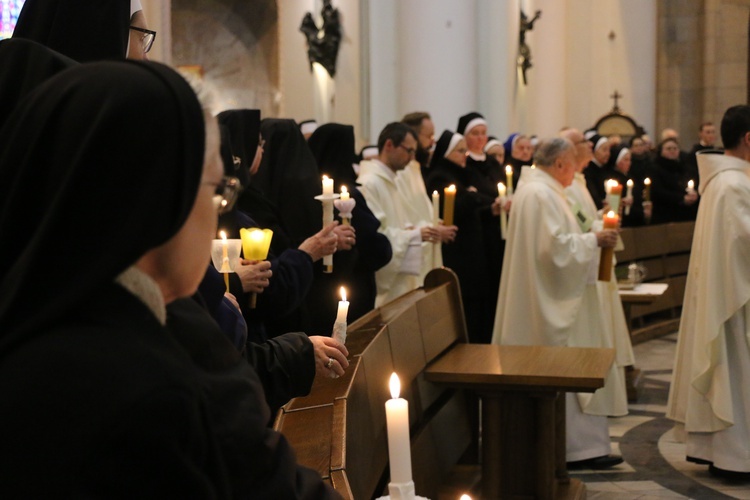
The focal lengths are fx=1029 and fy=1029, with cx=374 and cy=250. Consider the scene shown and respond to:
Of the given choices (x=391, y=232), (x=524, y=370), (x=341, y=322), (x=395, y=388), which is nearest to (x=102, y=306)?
(x=395, y=388)

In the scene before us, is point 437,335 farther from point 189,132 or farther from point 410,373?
point 189,132

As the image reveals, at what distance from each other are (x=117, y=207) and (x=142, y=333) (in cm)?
16

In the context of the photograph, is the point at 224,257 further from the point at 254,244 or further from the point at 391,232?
the point at 391,232

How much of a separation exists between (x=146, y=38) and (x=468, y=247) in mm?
5975

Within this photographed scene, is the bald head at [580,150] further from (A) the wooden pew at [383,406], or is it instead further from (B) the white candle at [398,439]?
(B) the white candle at [398,439]

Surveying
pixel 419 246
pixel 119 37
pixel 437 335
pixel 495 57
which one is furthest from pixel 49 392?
pixel 495 57

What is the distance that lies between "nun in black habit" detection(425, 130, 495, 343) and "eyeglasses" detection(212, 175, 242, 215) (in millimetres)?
7128

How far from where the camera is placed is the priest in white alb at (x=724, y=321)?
588 centimetres

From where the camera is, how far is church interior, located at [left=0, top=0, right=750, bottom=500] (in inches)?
157

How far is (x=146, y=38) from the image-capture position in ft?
9.54

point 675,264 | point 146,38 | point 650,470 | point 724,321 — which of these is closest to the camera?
point 146,38

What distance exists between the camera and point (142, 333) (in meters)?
1.25

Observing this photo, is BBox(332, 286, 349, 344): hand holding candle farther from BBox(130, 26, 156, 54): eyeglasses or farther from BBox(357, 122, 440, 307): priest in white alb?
BBox(357, 122, 440, 307): priest in white alb

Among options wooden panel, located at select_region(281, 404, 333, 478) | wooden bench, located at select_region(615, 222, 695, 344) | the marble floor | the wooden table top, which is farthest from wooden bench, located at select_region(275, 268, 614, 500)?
wooden bench, located at select_region(615, 222, 695, 344)
